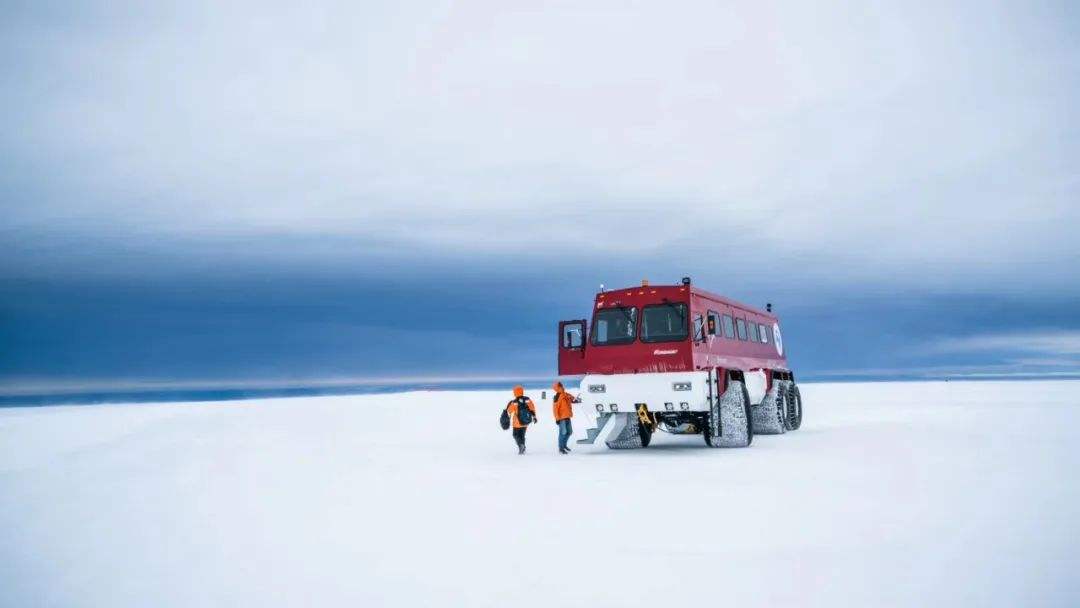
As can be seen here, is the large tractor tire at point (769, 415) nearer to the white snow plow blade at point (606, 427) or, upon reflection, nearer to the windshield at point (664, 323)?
the white snow plow blade at point (606, 427)

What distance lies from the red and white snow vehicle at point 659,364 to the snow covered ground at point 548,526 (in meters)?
0.88

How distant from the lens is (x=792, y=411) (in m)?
23.8

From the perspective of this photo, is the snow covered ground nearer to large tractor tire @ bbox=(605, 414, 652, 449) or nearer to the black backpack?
the black backpack

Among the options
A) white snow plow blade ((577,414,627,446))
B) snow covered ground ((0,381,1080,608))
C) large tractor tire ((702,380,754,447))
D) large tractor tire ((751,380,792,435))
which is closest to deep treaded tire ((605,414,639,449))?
white snow plow blade ((577,414,627,446))

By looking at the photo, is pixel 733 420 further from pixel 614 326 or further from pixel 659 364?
pixel 614 326

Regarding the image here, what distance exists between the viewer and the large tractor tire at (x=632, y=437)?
60.2 feet

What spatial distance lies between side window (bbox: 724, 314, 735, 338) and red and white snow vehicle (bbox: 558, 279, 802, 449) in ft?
0.22

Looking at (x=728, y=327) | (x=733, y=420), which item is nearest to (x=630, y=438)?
(x=733, y=420)

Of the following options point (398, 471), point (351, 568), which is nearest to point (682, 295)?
point (398, 471)

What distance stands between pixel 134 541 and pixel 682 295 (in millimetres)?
11089

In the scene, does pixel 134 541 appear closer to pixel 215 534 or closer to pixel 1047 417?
pixel 215 534

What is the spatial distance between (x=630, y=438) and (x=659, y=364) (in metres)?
3.66

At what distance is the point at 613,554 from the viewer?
7.17 metres

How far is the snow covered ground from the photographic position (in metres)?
6.10
